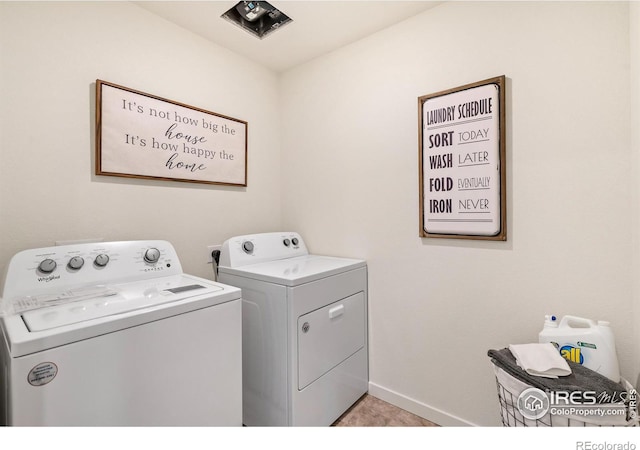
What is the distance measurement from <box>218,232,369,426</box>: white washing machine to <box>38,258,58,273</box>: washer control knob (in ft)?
2.42

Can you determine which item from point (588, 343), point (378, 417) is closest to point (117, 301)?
point (378, 417)

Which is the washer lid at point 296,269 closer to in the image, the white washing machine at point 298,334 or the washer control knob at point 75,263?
the white washing machine at point 298,334

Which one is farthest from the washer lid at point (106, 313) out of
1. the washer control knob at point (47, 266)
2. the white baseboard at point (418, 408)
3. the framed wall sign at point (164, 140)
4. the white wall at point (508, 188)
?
the white baseboard at point (418, 408)

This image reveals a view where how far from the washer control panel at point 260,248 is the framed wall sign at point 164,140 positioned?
0.45m

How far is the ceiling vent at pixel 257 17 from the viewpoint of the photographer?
1.61m

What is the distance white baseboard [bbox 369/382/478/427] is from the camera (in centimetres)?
155

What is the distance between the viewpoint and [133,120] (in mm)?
1542

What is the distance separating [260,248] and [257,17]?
1.39 m

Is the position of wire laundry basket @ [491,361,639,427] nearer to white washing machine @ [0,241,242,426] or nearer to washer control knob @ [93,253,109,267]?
white washing machine @ [0,241,242,426]

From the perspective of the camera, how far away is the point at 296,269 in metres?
1.62

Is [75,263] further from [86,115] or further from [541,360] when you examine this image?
[541,360]

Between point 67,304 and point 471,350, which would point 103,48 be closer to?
point 67,304
